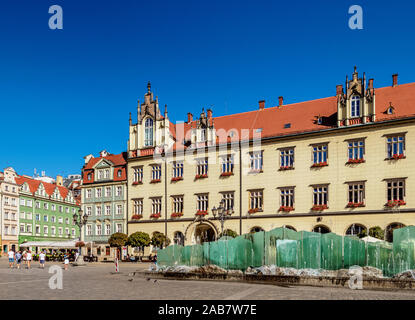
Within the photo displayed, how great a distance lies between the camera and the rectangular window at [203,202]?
1848 inches

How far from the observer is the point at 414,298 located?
1661 cm

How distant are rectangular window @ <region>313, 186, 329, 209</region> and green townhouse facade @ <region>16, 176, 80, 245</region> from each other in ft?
177

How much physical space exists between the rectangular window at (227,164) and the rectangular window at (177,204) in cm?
578

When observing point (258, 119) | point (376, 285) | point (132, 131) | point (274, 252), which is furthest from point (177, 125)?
point (376, 285)

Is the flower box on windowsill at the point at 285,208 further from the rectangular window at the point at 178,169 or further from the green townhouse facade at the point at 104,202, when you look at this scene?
the green townhouse facade at the point at 104,202

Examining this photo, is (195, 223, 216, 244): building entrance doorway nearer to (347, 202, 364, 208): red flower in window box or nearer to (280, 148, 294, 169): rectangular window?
(280, 148, 294, 169): rectangular window

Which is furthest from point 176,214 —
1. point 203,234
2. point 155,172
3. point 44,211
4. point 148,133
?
point 44,211

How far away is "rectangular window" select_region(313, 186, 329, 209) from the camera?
40.8 metres

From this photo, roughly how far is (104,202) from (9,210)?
27027 mm

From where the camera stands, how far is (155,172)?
50875 mm

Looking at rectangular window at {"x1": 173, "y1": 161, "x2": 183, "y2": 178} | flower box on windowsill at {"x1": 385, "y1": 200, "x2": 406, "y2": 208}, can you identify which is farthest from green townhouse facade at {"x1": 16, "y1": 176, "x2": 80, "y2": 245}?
flower box on windowsill at {"x1": 385, "y1": 200, "x2": 406, "y2": 208}

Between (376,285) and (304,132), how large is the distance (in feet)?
77.4
